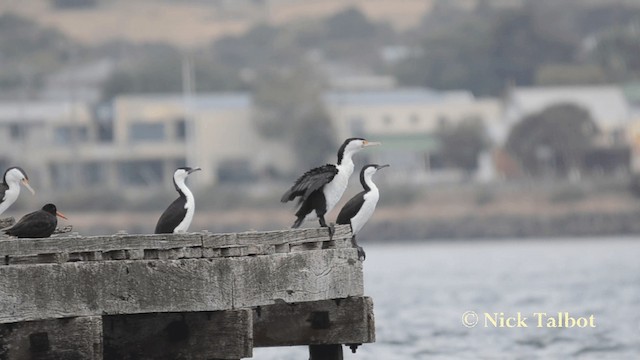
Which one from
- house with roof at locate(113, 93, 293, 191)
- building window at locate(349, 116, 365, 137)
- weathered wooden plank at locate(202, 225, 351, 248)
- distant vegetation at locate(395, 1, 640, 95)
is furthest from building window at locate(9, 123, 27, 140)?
weathered wooden plank at locate(202, 225, 351, 248)

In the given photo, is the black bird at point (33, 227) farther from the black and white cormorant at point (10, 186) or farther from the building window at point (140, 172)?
the building window at point (140, 172)

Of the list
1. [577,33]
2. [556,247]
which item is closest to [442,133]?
[556,247]

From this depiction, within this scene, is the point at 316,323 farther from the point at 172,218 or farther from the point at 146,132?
the point at 146,132

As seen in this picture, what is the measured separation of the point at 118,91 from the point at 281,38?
4505 cm

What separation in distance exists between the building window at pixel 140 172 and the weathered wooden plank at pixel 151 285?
4413 inches

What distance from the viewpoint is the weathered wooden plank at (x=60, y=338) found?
1734cm

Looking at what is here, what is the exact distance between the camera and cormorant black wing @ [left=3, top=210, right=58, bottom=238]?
62.9ft

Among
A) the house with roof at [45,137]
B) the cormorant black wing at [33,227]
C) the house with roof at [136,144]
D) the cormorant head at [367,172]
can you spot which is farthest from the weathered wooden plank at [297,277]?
the house with roof at [45,137]

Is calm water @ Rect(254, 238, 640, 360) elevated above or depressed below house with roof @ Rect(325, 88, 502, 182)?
below

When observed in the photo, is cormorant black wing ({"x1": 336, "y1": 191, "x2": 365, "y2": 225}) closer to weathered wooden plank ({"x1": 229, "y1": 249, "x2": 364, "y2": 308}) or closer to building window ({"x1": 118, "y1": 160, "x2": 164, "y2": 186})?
weathered wooden plank ({"x1": 229, "y1": 249, "x2": 364, "y2": 308})

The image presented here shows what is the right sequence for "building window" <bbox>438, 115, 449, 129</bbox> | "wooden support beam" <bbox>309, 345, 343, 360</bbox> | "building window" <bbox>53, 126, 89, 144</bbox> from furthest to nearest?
1. "building window" <bbox>53, 126, 89, 144</bbox>
2. "building window" <bbox>438, 115, 449, 129</bbox>
3. "wooden support beam" <bbox>309, 345, 343, 360</bbox>

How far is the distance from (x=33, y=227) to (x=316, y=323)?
10.3 feet

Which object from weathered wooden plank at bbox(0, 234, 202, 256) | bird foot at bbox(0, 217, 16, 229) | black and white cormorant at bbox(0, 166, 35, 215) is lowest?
weathered wooden plank at bbox(0, 234, 202, 256)

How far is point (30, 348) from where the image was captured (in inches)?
685
